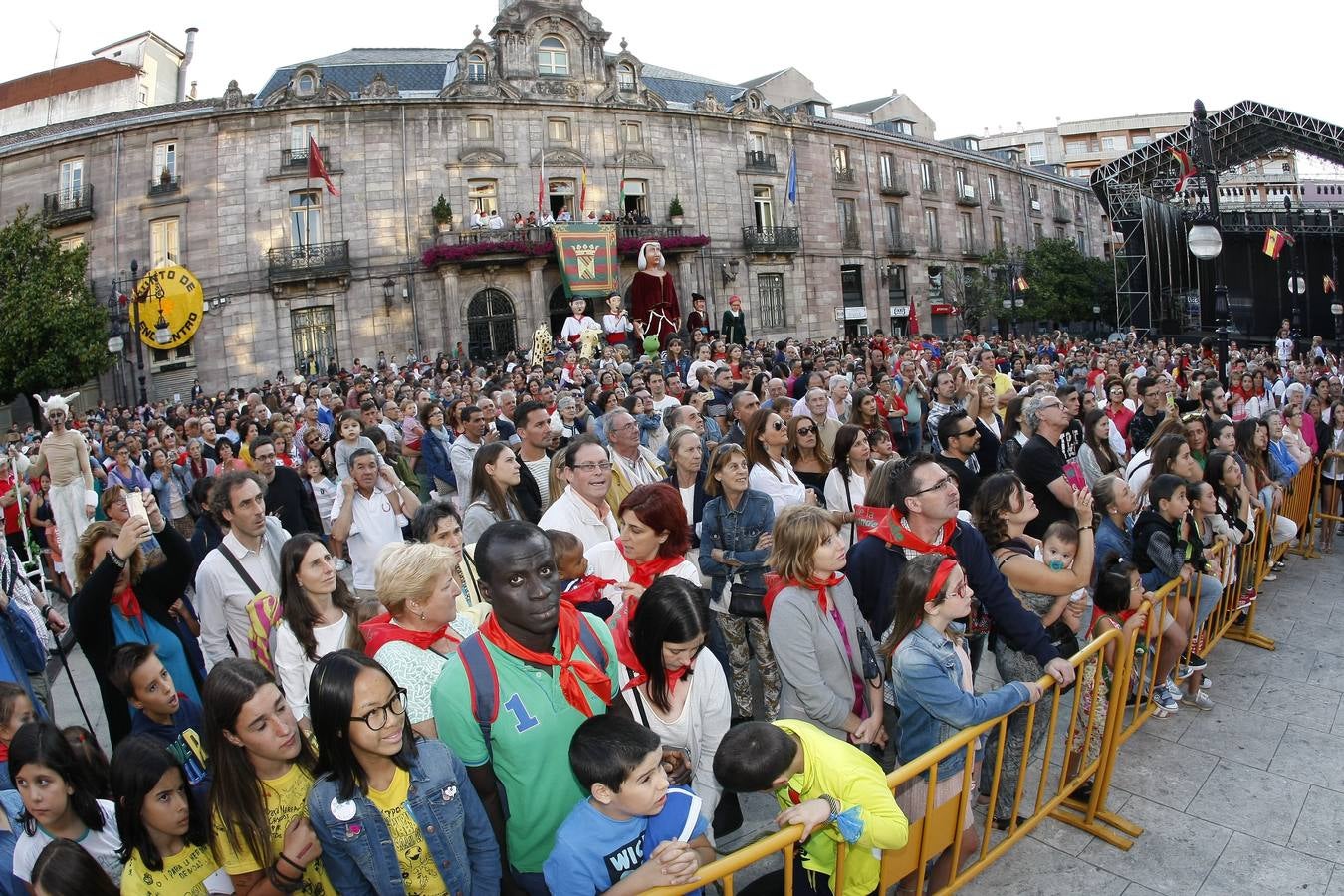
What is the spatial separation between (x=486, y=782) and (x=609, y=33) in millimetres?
32513

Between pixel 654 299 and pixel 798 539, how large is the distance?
71.8ft

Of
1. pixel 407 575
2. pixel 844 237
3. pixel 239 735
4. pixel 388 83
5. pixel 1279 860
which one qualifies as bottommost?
pixel 1279 860

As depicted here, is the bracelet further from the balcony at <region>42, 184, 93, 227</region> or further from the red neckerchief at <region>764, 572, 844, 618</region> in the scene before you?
the balcony at <region>42, 184, 93, 227</region>

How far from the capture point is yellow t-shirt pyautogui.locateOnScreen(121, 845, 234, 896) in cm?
281

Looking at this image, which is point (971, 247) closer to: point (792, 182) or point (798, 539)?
point (792, 182)

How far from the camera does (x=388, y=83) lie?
29609mm

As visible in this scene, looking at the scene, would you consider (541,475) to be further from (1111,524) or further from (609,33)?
(609,33)

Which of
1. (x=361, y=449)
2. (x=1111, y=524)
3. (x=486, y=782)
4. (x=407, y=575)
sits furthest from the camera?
(x=361, y=449)

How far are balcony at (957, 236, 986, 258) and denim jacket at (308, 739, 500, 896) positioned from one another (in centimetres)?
4361

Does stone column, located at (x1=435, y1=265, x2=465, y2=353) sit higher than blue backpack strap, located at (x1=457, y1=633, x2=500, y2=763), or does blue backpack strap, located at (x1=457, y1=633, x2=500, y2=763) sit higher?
stone column, located at (x1=435, y1=265, x2=465, y2=353)

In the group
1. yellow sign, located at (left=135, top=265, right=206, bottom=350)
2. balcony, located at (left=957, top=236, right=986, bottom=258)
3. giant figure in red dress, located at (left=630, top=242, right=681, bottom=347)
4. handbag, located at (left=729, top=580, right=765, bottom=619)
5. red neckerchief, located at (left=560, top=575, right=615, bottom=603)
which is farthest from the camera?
balcony, located at (left=957, top=236, right=986, bottom=258)

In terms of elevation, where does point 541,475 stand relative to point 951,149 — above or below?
below

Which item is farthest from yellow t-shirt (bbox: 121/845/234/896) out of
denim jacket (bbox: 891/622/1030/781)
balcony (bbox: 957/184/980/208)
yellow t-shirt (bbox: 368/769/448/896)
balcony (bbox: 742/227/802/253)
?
balcony (bbox: 957/184/980/208)

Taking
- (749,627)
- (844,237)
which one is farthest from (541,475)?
(844,237)
